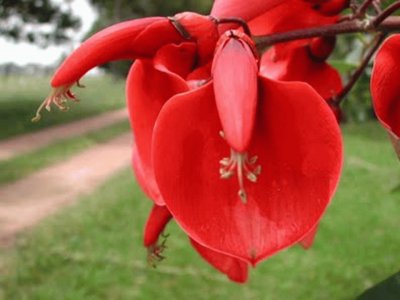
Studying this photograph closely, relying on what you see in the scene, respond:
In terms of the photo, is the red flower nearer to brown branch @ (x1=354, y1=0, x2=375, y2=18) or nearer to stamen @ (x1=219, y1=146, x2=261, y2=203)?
stamen @ (x1=219, y1=146, x2=261, y2=203)

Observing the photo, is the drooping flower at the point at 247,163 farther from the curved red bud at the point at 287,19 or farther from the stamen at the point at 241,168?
the curved red bud at the point at 287,19

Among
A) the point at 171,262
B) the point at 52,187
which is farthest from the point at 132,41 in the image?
the point at 52,187

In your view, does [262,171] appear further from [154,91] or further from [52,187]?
[52,187]

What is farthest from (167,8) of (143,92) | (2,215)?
(143,92)

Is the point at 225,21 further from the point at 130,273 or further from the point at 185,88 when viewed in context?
the point at 130,273

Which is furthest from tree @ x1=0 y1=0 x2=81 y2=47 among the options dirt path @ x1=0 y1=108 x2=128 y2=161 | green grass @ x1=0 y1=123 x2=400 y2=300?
green grass @ x1=0 y1=123 x2=400 y2=300

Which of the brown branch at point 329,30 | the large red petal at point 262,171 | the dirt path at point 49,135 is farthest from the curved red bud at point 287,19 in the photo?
the dirt path at point 49,135
